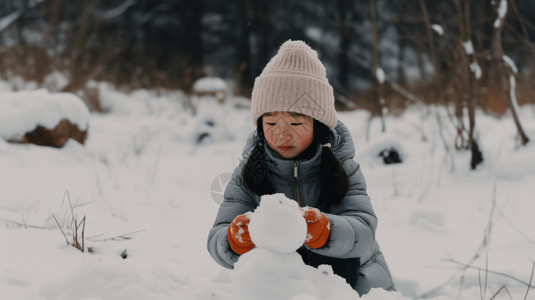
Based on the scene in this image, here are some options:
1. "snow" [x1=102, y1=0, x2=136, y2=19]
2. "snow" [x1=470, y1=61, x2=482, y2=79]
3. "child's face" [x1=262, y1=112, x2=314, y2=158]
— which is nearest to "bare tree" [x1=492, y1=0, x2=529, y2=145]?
"snow" [x1=470, y1=61, x2=482, y2=79]

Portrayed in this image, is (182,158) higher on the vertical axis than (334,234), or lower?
lower

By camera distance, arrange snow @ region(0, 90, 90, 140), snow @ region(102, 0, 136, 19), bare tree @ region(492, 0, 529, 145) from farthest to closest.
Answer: snow @ region(102, 0, 136, 19), snow @ region(0, 90, 90, 140), bare tree @ region(492, 0, 529, 145)

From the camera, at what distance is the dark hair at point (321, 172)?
1368mm

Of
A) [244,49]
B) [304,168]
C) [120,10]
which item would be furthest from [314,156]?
[120,10]

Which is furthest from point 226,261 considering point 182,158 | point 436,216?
point 182,158

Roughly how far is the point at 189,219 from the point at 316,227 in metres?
1.34

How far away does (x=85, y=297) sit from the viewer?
45.1 inches

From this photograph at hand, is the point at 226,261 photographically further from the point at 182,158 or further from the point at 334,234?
the point at 182,158

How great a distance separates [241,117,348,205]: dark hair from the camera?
1.37 metres

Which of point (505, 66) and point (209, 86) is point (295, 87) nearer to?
point (505, 66)

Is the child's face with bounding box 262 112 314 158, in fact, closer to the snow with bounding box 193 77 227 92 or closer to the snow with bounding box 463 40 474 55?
the snow with bounding box 463 40 474 55

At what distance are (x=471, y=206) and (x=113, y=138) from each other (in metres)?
3.41

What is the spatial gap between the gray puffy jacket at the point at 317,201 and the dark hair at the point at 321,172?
24mm

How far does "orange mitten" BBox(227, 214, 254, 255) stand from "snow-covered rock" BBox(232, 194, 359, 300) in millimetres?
167
